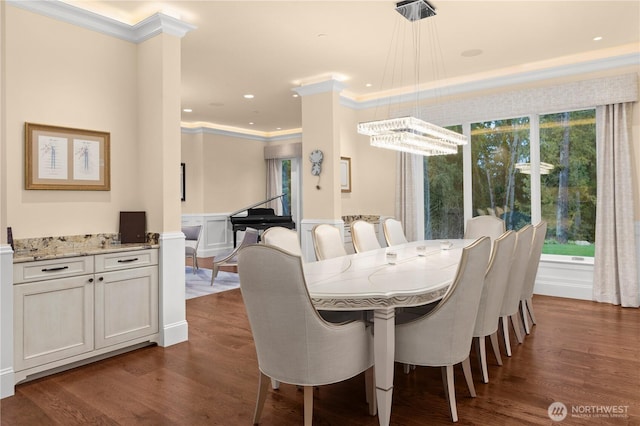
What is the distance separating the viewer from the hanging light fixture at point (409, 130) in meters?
3.53

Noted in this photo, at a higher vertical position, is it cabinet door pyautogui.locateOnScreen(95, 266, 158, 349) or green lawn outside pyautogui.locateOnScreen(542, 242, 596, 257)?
green lawn outside pyautogui.locateOnScreen(542, 242, 596, 257)

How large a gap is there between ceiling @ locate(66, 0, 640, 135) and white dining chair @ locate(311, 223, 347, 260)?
191cm

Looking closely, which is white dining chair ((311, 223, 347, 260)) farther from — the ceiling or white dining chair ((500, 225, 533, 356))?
the ceiling

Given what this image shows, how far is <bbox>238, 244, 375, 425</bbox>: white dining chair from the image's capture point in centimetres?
196

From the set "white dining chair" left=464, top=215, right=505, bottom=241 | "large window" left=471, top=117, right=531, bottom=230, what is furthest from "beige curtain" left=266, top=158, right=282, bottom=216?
"white dining chair" left=464, top=215, right=505, bottom=241

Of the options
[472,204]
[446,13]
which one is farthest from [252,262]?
[472,204]

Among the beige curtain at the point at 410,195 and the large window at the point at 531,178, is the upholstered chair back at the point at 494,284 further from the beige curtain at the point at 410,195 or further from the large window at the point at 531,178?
the beige curtain at the point at 410,195

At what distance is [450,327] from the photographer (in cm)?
226

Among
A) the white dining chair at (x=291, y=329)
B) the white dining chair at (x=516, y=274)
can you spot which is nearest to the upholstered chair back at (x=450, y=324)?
the white dining chair at (x=291, y=329)

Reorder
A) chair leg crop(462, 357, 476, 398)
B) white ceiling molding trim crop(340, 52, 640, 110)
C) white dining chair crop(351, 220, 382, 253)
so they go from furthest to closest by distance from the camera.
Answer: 1. white ceiling molding trim crop(340, 52, 640, 110)
2. white dining chair crop(351, 220, 382, 253)
3. chair leg crop(462, 357, 476, 398)

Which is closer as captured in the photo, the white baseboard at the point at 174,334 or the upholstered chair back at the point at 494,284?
the upholstered chair back at the point at 494,284

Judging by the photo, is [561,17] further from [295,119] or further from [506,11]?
[295,119]

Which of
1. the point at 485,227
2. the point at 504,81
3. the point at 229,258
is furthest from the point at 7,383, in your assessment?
the point at 504,81

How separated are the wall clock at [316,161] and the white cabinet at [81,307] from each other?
271 cm
